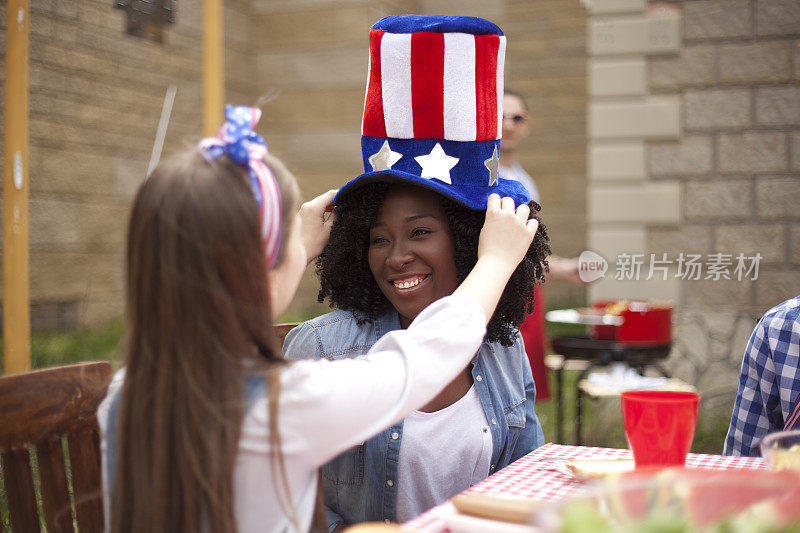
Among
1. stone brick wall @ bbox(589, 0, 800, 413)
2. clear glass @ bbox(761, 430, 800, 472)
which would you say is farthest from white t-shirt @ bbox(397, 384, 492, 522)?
stone brick wall @ bbox(589, 0, 800, 413)

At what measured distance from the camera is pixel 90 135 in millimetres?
6902

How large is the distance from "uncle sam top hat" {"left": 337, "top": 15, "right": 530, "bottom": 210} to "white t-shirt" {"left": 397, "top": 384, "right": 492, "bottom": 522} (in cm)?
54

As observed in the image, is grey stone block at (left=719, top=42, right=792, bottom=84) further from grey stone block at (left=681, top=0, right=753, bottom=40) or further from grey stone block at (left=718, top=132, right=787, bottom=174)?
grey stone block at (left=718, top=132, right=787, bottom=174)

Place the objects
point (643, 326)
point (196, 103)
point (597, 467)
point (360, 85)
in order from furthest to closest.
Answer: point (360, 85) → point (196, 103) → point (643, 326) → point (597, 467)

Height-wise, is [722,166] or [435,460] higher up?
[722,166]

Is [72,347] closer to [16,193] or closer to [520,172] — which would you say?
[16,193]

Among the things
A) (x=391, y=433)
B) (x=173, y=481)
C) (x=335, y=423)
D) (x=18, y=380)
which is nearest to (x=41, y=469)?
(x=18, y=380)

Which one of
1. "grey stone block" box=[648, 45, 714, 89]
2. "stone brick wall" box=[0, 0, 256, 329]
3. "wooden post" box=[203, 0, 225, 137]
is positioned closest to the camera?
"wooden post" box=[203, 0, 225, 137]

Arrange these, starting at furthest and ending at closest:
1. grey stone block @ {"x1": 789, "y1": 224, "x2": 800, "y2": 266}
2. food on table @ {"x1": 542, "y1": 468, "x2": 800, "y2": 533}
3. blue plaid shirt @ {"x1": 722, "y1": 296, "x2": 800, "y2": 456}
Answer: grey stone block @ {"x1": 789, "y1": 224, "x2": 800, "y2": 266} → blue plaid shirt @ {"x1": 722, "y1": 296, "x2": 800, "y2": 456} → food on table @ {"x1": 542, "y1": 468, "x2": 800, "y2": 533}

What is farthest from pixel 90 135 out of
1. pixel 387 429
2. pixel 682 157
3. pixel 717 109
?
pixel 387 429

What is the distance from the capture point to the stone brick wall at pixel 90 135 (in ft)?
20.0

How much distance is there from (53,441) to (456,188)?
104cm

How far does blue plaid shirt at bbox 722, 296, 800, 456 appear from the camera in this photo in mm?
1865

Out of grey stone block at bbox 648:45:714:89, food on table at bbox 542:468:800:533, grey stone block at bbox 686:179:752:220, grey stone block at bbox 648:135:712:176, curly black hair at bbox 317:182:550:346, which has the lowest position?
food on table at bbox 542:468:800:533
